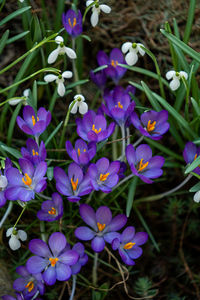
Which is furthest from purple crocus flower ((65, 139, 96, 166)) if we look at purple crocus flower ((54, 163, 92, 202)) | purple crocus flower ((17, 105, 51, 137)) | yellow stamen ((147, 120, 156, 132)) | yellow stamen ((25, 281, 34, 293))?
yellow stamen ((25, 281, 34, 293))

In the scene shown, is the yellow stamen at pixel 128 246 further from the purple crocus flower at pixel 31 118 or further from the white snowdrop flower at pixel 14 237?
the purple crocus flower at pixel 31 118

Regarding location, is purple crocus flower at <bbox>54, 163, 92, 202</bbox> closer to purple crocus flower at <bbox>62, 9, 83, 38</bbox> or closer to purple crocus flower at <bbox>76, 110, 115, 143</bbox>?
purple crocus flower at <bbox>76, 110, 115, 143</bbox>

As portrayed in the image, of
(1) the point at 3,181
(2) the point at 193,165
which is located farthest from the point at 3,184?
(2) the point at 193,165

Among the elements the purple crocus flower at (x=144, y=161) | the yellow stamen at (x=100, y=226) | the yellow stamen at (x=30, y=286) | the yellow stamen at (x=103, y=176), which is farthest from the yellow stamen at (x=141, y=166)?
the yellow stamen at (x=30, y=286)

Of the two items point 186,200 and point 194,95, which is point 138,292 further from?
point 194,95

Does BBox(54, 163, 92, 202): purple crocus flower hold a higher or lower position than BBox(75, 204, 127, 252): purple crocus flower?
higher
